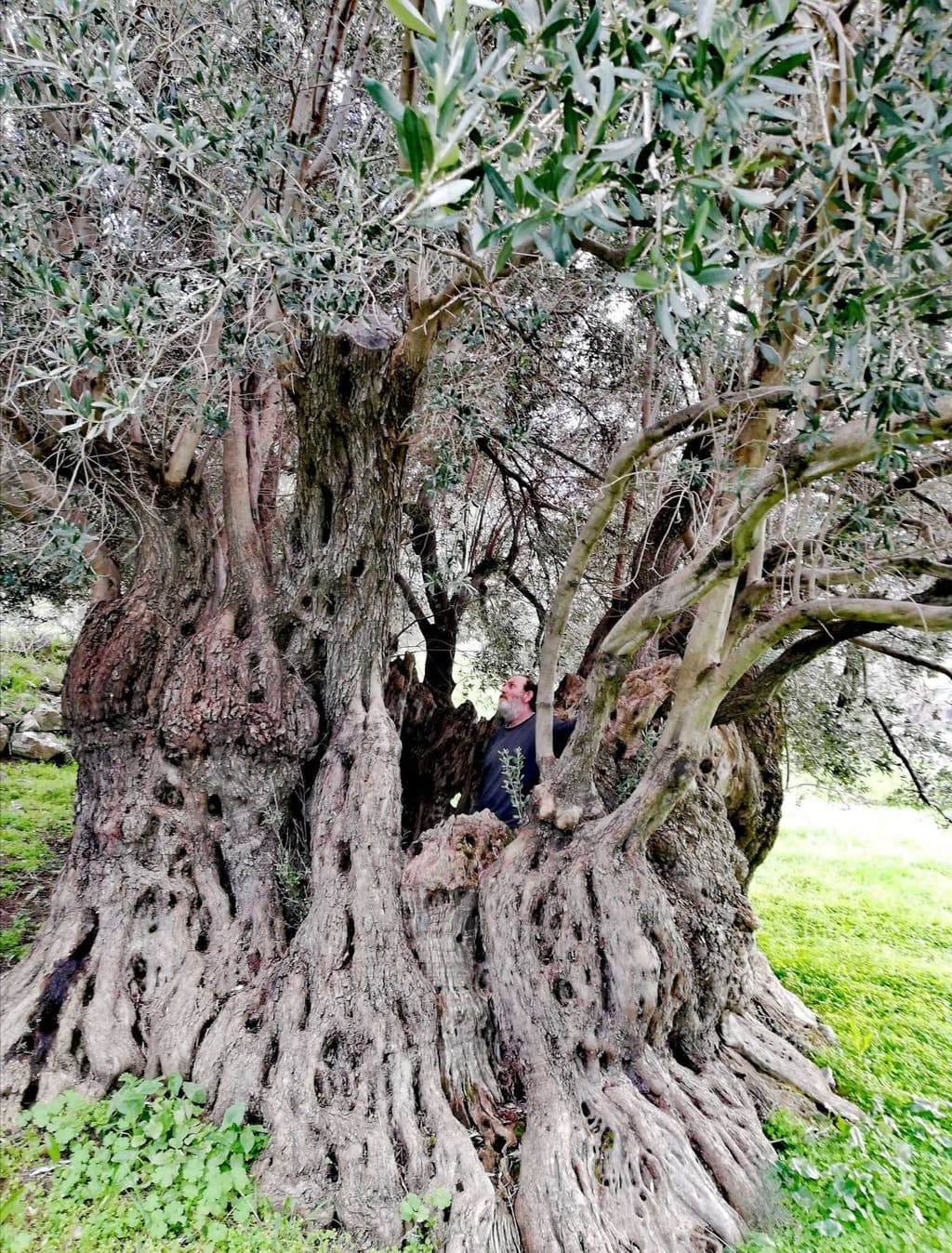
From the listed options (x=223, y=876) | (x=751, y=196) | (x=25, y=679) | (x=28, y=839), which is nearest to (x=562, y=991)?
(x=223, y=876)

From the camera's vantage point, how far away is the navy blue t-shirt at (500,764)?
4.93 m

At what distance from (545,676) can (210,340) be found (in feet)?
9.74

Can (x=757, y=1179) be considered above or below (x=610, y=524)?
below

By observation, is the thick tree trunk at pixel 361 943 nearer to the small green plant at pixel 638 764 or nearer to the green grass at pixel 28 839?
the small green plant at pixel 638 764

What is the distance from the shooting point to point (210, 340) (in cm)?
431

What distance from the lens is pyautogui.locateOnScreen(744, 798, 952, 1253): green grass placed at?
3.11m

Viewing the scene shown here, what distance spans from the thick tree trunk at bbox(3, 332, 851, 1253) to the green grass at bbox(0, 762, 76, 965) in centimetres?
171

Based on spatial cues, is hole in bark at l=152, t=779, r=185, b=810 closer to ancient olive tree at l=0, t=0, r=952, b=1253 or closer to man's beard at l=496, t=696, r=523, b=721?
ancient olive tree at l=0, t=0, r=952, b=1253

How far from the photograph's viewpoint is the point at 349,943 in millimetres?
3631

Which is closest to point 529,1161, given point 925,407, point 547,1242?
point 547,1242

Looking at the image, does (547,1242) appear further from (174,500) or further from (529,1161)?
(174,500)

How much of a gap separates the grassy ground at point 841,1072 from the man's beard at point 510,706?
2.97 meters

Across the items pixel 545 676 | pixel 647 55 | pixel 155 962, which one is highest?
pixel 647 55

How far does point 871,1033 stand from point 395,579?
4.68 meters
